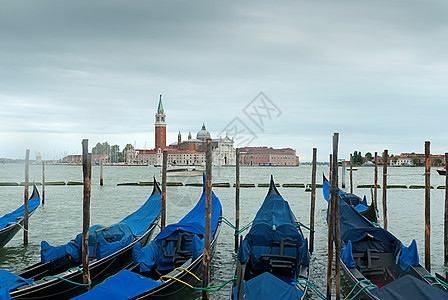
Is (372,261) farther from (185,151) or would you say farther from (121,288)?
(185,151)

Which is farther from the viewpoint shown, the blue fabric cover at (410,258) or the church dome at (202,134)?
the church dome at (202,134)

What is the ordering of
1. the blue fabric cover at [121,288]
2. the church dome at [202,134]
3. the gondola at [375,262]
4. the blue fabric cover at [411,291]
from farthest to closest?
the church dome at [202,134] → the gondola at [375,262] → the blue fabric cover at [121,288] → the blue fabric cover at [411,291]

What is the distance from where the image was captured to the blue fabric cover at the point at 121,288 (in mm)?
3012

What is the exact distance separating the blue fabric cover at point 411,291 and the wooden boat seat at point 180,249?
2.31m

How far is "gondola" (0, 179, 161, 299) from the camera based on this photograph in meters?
3.63

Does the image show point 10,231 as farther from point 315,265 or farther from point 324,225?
point 324,225

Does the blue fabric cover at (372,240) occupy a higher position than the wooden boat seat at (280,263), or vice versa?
the blue fabric cover at (372,240)

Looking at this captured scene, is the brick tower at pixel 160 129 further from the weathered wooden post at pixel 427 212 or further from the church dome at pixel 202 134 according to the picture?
the weathered wooden post at pixel 427 212

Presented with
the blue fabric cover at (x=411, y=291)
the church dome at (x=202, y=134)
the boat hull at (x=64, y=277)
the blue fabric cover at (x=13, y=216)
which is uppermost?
the church dome at (x=202, y=134)

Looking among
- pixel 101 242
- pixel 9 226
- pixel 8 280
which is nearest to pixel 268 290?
pixel 8 280

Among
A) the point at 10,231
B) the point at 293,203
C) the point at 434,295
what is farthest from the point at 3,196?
the point at 434,295

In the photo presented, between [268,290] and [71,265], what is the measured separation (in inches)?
101

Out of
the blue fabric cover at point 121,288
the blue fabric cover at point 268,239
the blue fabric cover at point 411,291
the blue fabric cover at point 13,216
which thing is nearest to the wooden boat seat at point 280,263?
the blue fabric cover at point 268,239

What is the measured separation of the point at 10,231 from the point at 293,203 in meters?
10.0
